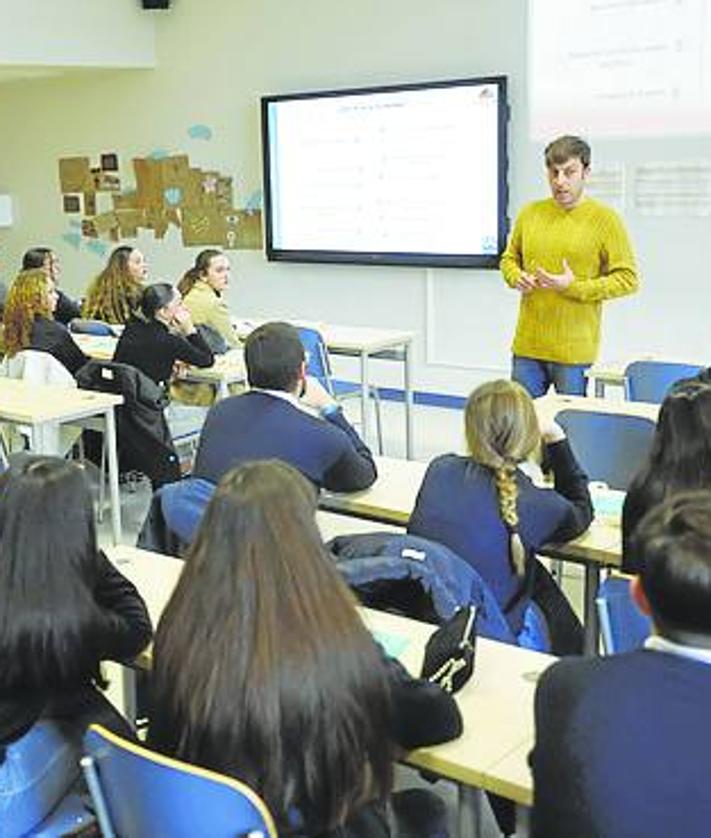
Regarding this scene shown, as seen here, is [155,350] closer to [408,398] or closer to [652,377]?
[408,398]

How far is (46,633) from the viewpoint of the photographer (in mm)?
1956

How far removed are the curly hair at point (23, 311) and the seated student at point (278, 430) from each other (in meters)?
2.44

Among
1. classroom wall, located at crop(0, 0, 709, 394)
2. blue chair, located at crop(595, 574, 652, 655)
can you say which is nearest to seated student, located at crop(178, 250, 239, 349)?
classroom wall, located at crop(0, 0, 709, 394)

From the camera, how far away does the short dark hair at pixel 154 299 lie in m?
5.24

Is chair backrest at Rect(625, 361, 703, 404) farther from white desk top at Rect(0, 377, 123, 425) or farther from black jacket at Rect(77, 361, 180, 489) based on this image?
white desk top at Rect(0, 377, 123, 425)

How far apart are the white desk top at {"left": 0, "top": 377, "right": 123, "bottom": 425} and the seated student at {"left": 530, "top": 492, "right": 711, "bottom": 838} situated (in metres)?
3.36

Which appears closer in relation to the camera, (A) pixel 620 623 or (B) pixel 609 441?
(A) pixel 620 623

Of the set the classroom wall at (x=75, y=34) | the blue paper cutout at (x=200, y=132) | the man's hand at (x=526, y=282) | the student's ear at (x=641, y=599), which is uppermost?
the classroom wall at (x=75, y=34)

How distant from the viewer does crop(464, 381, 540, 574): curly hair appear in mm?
2646

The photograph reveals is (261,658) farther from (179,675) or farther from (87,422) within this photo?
(87,422)

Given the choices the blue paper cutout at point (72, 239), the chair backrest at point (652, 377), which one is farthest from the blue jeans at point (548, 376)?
the blue paper cutout at point (72, 239)

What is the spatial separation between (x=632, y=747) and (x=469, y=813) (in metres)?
0.53

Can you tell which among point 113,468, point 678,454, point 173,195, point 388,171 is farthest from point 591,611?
point 173,195

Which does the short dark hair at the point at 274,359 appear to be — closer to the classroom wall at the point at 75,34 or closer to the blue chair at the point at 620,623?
the blue chair at the point at 620,623
